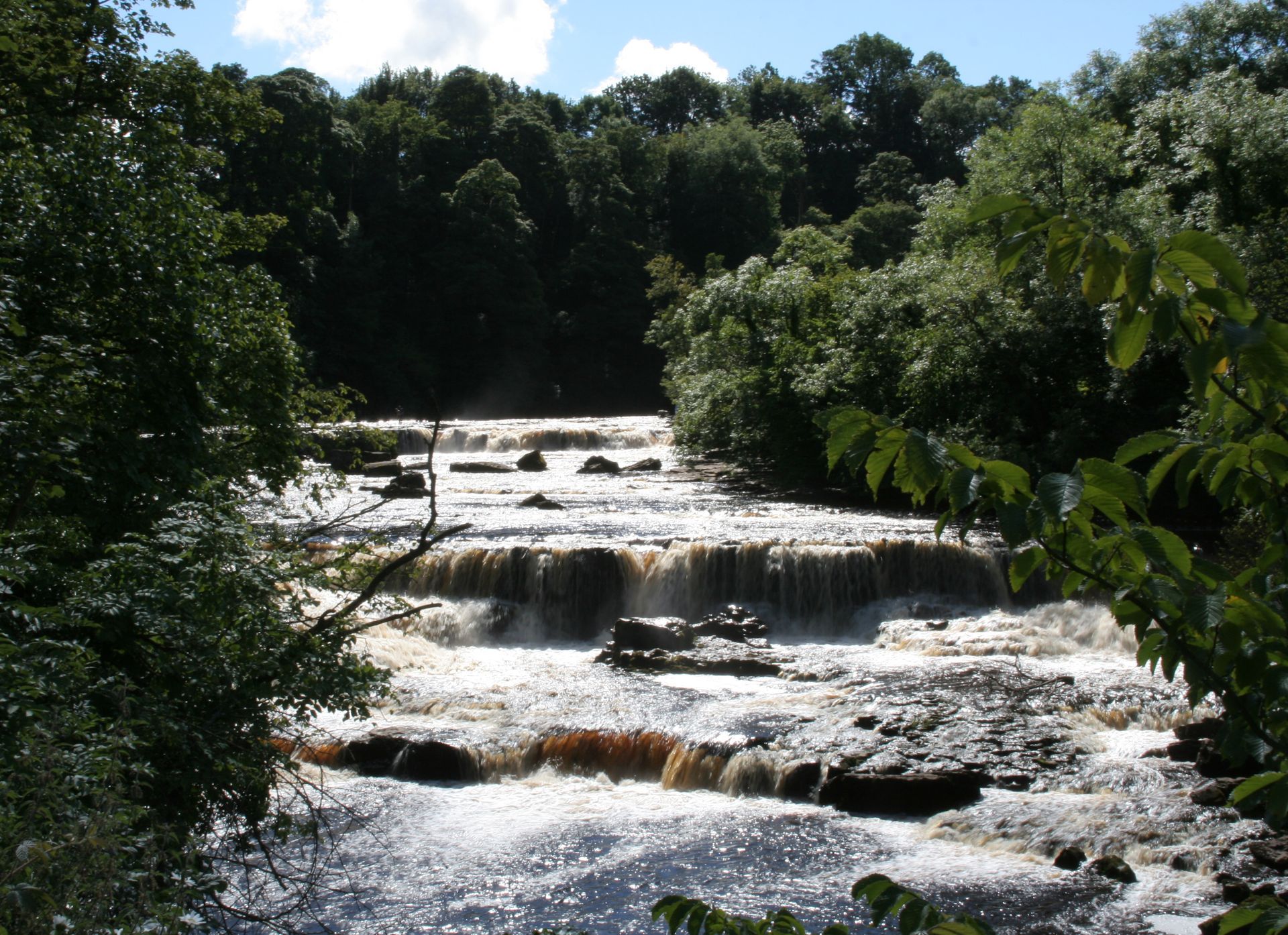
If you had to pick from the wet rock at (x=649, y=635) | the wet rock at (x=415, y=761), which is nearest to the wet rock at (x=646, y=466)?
the wet rock at (x=649, y=635)

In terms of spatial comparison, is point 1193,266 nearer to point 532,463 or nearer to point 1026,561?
point 1026,561

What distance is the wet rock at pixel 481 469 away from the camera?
2792cm

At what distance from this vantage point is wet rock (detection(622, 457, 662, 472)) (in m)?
28.3

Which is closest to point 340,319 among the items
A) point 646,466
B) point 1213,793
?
point 646,466

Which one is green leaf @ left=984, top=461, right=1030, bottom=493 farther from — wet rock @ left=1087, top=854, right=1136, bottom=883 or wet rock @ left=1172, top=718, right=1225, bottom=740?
wet rock @ left=1172, top=718, right=1225, bottom=740

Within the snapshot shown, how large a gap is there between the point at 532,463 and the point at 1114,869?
72.6 feet

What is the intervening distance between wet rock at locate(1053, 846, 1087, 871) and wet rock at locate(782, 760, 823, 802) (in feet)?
7.25

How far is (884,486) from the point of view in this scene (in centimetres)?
2331

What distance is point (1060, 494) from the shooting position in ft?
5.50

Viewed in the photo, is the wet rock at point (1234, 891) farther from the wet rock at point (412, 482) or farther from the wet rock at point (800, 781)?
the wet rock at point (412, 482)

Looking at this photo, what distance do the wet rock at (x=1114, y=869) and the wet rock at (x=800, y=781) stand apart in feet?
7.99

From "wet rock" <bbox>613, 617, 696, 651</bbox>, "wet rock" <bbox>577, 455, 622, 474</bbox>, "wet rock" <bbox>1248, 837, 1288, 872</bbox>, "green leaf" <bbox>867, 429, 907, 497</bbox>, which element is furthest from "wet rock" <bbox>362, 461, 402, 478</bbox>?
"green leaf" <bbox>867, 429, 907, 497</bbox>

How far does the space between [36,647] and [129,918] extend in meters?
1.57

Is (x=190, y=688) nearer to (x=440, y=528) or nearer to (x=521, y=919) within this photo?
(x=521, y=919)
